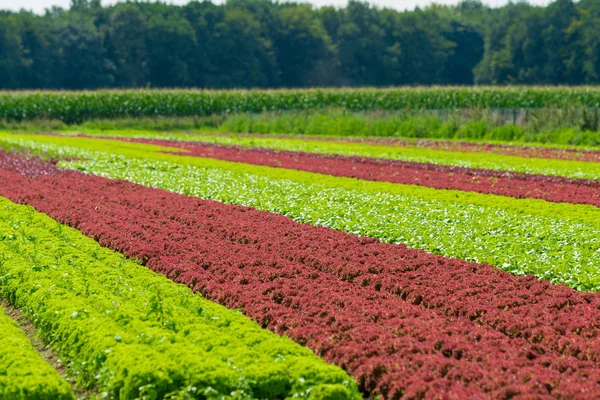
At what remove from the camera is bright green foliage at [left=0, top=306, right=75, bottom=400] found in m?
7.80

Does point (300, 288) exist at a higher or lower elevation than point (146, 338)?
lower

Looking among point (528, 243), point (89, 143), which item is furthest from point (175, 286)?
point (89, 143)

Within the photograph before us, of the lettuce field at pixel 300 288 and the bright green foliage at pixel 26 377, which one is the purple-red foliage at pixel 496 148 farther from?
the bright green foliage at pixel 26 377

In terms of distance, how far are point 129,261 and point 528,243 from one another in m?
6.88

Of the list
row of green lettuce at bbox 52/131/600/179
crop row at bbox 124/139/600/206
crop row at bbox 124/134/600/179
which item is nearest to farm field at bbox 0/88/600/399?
crop row at bbox 124/139/600/206

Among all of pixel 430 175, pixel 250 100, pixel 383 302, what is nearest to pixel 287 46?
pixel 250 100

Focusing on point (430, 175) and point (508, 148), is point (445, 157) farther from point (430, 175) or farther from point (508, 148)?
point (430, 175)

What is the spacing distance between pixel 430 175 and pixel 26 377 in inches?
695

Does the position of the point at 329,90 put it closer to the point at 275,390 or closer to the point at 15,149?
the point at 15,149

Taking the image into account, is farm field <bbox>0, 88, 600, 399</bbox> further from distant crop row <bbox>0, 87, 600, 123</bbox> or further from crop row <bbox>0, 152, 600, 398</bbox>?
distant crop row <bbox>0, 87, 600, 123</bbox>

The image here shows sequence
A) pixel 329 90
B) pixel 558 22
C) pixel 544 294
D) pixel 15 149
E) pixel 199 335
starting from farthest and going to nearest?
pixel 558 22
pixel 329 90
pixel 15 149
pixel 544 294
pixel 199 335

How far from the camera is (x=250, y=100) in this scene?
2376 inches

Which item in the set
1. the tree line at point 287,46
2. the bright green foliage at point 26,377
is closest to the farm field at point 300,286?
the bright green foliage at point 26,377

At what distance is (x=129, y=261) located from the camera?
42.5ft
